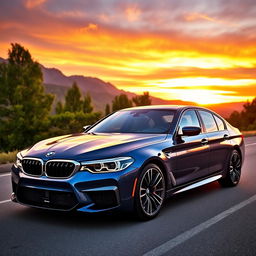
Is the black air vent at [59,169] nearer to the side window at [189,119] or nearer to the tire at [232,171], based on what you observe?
the side window at [189,119]

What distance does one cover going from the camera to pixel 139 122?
7.08 metres

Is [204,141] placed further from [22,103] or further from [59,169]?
[22,103]

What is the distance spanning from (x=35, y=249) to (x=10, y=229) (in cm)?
96

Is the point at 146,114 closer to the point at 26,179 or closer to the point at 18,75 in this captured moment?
the point at 26,179

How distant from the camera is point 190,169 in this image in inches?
266

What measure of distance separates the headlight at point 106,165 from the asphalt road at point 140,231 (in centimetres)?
76

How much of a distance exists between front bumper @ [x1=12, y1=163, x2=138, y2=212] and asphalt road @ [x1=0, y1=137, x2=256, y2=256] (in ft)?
0.99

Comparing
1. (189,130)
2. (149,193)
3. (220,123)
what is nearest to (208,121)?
(220,123)

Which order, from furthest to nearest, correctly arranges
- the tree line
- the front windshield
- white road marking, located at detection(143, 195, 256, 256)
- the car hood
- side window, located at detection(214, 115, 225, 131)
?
the tree line
side window, located at detection(214, 115, 225, 131)
the front windshield
the car hood
white road marking, located at detection(143, 195, 256, 256)

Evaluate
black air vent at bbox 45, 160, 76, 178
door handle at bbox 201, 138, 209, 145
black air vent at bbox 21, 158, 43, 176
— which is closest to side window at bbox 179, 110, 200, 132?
door handle at bbox 201, 138, 209, 145

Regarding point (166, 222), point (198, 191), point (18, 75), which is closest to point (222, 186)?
point (198, 191)

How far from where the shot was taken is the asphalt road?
4512mm

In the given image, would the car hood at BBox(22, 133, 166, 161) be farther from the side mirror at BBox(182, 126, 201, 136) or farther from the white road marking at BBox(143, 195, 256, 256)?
the white road marking at BBox(143, 195, 256, 256)

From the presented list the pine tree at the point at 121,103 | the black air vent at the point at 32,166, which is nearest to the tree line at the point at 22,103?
the black air vent at the point at 32,166
